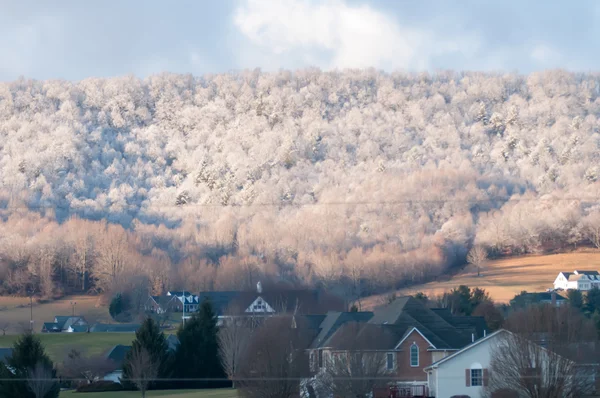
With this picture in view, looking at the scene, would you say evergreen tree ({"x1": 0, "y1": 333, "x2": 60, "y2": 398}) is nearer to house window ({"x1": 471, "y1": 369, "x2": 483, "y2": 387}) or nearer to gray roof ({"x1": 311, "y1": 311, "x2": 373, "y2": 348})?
gray roof ({"x1": 311, "y1": 311, "x2": 373, "y2": 348})

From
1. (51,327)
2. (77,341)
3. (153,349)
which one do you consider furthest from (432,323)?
(51,327)

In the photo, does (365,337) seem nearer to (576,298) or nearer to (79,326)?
(576,298)

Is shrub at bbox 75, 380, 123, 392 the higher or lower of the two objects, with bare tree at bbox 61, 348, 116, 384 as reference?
lower

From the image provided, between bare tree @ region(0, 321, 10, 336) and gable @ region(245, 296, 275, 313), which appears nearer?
gable @ region(245, 296, 275, 313)

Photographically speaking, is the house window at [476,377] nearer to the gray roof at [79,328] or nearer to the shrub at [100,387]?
the shrub at [100,387]

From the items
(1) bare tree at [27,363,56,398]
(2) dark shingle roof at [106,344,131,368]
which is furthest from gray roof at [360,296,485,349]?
(2) dark shingle roof at [106,344,131,368]

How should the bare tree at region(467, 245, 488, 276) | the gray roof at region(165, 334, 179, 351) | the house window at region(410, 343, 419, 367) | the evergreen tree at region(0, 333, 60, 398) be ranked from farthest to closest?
the bare tree at region(467, 245, 488, 276) < the gray roof at region(165, 334, 179, 351) < the house window at region(410, 343, 419, 367) < the evergreen tree at region(0, 333, 60, 398)
